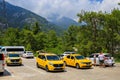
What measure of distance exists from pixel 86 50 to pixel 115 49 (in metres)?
5.44

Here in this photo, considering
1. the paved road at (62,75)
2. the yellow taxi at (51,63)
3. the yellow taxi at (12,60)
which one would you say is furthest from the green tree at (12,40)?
the paved road at (62,75)

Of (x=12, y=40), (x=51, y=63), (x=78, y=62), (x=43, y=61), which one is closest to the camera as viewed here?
(x=51, y=63)

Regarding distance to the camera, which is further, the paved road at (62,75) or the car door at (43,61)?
the car door at (43,61)

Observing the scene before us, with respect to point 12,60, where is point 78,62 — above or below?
below

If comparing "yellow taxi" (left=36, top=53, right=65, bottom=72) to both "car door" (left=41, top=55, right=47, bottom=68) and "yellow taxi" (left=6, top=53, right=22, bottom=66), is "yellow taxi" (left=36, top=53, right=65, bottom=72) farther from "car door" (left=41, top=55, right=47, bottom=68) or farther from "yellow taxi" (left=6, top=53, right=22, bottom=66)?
"yellow taxi" (left=6, top=53, right=22, bottom=66)

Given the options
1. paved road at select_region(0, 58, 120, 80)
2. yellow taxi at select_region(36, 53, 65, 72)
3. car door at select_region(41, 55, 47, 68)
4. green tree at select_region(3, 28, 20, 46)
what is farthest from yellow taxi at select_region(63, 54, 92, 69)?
green tree at select_region(3, 28, 20, 46)

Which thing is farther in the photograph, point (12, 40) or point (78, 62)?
point (12, 40)

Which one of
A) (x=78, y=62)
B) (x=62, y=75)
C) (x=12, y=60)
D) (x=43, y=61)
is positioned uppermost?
(x=12, y=60)

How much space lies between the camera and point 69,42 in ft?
291

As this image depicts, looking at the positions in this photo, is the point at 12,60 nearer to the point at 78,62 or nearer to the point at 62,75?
the point at 78,62

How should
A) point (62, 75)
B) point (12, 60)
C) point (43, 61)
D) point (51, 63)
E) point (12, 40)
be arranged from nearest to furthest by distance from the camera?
point (62, 75) < point (51, 63) < point (43, 61) < point (12, 60) < point (12, 40)

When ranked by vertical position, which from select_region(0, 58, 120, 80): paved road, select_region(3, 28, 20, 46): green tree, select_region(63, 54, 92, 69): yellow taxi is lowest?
select_region(0, 58, 120, 80): paved road

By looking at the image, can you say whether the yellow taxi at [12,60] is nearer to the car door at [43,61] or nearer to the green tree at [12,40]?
the car door at [43,61]

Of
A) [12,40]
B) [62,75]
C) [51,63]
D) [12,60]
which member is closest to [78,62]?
[51,63]
